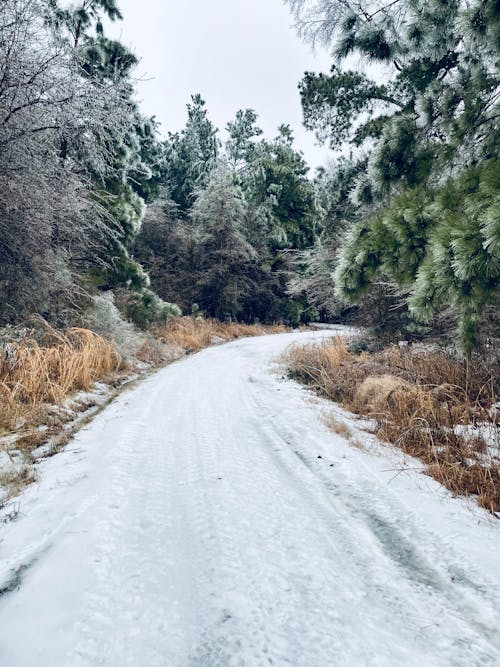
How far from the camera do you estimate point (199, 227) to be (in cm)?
1861

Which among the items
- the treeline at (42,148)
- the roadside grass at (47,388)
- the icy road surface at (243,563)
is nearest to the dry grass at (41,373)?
the roadside grass at (47,388)

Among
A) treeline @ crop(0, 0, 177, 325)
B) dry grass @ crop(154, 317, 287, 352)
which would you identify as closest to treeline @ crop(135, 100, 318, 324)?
dry grass @ crop(154, 317, 287, 352)

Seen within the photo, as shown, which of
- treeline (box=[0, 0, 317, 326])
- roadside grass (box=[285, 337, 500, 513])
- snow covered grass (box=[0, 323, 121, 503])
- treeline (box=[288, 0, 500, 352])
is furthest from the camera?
treeline (box=[0, 0, 317, 326])

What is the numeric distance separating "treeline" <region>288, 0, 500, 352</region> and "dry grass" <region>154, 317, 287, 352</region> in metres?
9.05

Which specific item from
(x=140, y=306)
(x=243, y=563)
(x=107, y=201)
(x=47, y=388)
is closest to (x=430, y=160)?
(x=243, y=563)

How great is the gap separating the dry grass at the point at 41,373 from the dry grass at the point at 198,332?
558cm

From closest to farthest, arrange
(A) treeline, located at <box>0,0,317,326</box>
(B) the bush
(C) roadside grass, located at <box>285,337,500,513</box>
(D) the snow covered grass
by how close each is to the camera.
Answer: (C) roadside grass, located at <box>285,337,500,513</box>, (D) the snow covered grass, (A) treeline, located at <box>0,0,317,326</box>, (B) the bush

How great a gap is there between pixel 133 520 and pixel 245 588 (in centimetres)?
→ 84

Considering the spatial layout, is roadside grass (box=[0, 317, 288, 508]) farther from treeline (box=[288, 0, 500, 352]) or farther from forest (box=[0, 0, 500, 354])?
treeline (box=[288, 0, 500, 352])

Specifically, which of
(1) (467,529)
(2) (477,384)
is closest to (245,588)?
(1) (467,529)

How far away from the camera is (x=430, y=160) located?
10.2ft

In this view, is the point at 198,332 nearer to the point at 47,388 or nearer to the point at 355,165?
the point at 355,165

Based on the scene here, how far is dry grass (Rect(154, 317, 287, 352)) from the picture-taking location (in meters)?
12.1

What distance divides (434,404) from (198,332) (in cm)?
1057
